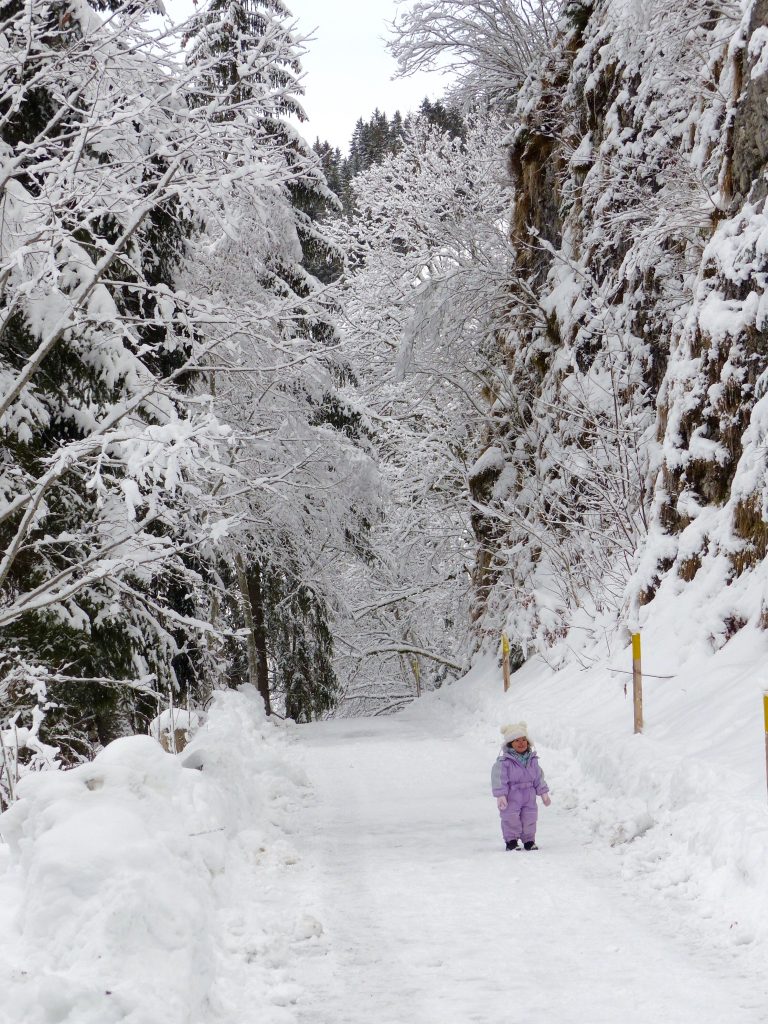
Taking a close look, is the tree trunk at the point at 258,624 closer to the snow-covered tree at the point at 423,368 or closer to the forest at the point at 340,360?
the forest at the point at 340,360

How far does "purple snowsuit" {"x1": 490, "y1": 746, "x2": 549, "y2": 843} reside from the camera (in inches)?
311

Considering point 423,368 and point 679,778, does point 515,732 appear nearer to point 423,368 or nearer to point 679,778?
point 679,778

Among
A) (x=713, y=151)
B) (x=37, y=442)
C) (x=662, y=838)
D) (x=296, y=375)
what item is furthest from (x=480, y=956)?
(x=296, y=375)

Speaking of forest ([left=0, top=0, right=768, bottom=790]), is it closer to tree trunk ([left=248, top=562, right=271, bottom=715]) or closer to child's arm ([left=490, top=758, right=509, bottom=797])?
tree trunk ([left=248, top=562, right=271, bottom=715])

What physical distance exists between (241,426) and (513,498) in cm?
554

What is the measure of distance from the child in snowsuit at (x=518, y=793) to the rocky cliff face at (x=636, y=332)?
10.1ft

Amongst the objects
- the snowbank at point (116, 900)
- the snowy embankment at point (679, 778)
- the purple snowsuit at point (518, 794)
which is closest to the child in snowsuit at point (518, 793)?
the purple snowsuit at point (518, 794)

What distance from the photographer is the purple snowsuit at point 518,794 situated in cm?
791

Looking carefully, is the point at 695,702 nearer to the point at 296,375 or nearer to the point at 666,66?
the point at 666,66

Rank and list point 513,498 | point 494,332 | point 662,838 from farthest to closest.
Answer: point 494,332, point 513,498, point 662,838

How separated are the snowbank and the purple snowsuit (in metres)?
2.04

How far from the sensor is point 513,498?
2045 centimetres

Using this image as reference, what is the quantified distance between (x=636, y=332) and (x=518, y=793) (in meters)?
10.6

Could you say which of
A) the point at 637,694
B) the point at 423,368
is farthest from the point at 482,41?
the point at 637,694
